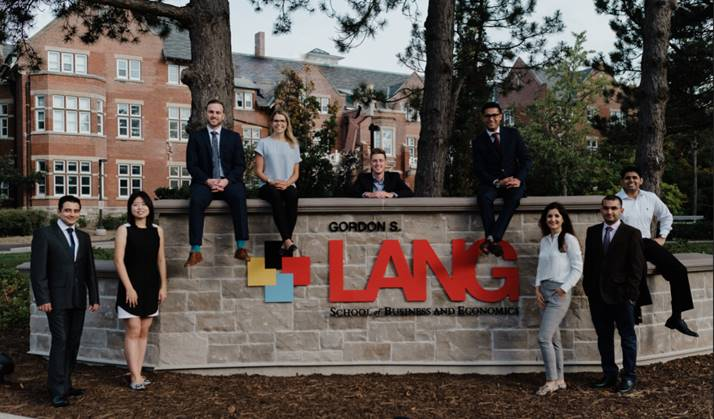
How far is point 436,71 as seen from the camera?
10242mm

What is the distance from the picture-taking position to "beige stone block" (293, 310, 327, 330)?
7.14 metres

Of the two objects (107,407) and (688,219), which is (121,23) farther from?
(688,219)

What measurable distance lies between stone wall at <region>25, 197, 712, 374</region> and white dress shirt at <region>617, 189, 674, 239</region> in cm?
33

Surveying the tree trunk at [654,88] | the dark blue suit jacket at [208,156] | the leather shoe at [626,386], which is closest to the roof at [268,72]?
the tree trunk at [654,88]

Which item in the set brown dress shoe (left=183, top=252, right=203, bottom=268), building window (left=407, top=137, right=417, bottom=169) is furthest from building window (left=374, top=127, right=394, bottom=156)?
brown dress shoe (left=183, top=252, right=203, bottom=268)

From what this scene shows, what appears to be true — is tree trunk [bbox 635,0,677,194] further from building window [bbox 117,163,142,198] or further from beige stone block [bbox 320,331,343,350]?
building window [bbox 117,163,142,198]

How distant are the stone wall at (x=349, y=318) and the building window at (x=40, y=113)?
34.6 metres

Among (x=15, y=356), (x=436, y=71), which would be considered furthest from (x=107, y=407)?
(x=436, y=71)

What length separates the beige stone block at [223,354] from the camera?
23.4 feet

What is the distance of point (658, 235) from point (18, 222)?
31.2 m

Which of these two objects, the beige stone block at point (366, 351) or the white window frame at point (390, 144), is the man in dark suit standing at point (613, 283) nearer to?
the beige stone block at point (366, 351)

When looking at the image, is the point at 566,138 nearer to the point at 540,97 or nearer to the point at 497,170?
the point at 540,97

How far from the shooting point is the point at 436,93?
10211 mm

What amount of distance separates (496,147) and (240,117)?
38844mm
